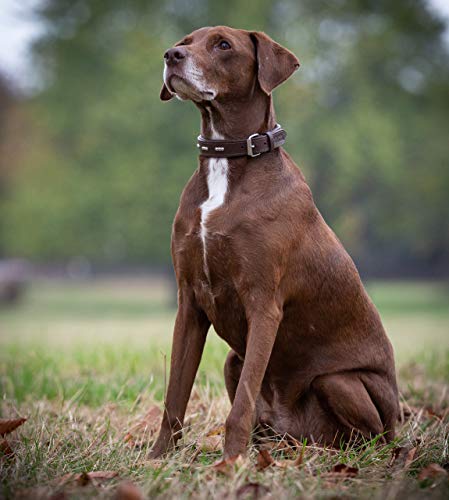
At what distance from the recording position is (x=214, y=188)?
133 inches

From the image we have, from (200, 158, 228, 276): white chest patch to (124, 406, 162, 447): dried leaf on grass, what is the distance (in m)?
1.05

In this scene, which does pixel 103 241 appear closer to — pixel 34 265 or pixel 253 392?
pixel 34 265

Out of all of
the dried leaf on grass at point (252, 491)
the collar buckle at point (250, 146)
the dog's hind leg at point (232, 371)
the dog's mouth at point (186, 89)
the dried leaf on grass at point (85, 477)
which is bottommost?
the dried leaf on grass at point (85, 477)

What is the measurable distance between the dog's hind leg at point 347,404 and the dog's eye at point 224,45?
5.50 feet

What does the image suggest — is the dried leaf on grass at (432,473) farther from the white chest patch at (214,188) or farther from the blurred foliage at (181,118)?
the blurred foliage at (181,118)

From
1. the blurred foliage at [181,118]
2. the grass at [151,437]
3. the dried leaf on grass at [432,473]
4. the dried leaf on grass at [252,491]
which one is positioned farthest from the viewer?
the blurred foliage at [181,118]

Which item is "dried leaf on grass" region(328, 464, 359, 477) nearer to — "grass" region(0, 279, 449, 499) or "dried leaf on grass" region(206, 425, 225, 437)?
"grass" region(0, 279, 449, 499)

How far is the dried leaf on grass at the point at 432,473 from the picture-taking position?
2.87 meters

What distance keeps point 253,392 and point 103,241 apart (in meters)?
18.4

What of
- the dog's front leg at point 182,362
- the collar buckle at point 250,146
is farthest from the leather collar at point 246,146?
the dog's front leg at point 182,362

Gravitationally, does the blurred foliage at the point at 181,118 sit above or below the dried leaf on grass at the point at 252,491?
above

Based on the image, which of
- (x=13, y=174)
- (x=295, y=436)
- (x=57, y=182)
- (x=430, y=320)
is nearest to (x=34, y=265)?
(x=13, y=174)

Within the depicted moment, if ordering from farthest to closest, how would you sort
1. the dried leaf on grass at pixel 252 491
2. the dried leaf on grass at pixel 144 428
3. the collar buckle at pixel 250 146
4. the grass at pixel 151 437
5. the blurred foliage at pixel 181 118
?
the blurred foliage at pixel 181 118
the dried leaf on grass at pixel 144 428
the collar buckle at pixel 250 146
the grass at pixel 151 437
the dried leaf on grass at pixel 252 491

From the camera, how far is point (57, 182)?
21.4 metres
